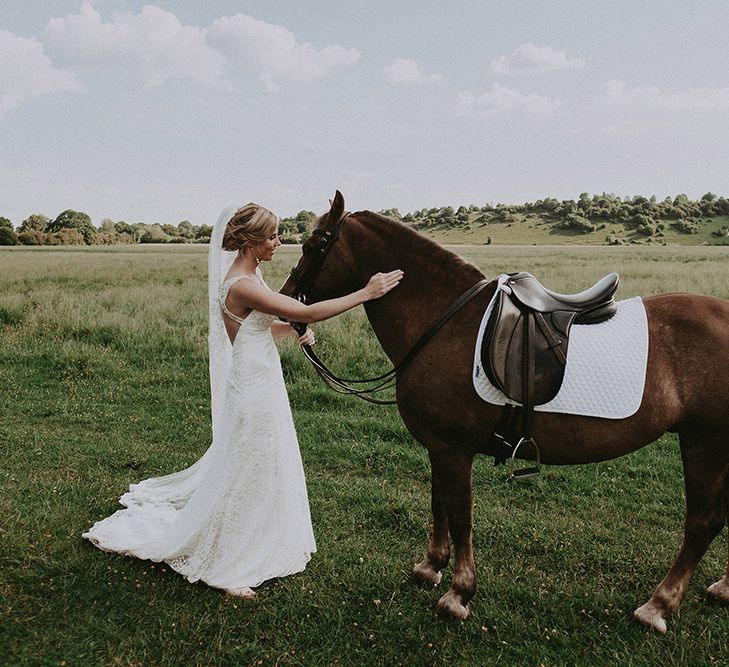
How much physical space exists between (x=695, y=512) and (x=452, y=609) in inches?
70.4

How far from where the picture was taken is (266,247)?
158 inches

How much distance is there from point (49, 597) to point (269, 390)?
2.15 meters

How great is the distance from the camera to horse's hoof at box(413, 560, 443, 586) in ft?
14.1

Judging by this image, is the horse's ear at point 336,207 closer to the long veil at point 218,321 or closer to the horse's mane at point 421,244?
the horse's mane at point 421,244

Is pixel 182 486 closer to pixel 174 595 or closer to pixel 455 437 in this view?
pixel 174 595

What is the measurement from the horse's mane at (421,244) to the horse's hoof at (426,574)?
2.28m

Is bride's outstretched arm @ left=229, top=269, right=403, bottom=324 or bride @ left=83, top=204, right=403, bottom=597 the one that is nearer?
bride's outstretched arm @ left=229, top=269, right=403, bottom=324

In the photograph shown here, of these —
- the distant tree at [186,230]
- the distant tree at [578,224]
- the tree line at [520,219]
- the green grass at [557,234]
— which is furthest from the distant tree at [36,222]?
the distant tree at [578,224]

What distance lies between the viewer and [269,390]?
4191mm

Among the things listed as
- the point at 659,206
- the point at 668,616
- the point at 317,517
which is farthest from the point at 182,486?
the point at 659,206

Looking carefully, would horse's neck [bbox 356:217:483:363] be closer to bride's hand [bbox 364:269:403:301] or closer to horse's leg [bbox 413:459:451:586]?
bride's hand [bbox 364:269:403:301]

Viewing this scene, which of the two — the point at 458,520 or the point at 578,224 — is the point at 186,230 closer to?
the point at 578,224

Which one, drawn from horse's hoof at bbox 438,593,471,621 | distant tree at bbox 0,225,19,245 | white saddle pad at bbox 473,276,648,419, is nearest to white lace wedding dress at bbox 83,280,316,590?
horse's hoof at bbox 438,593,471,621

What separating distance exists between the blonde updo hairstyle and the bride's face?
0.04m
